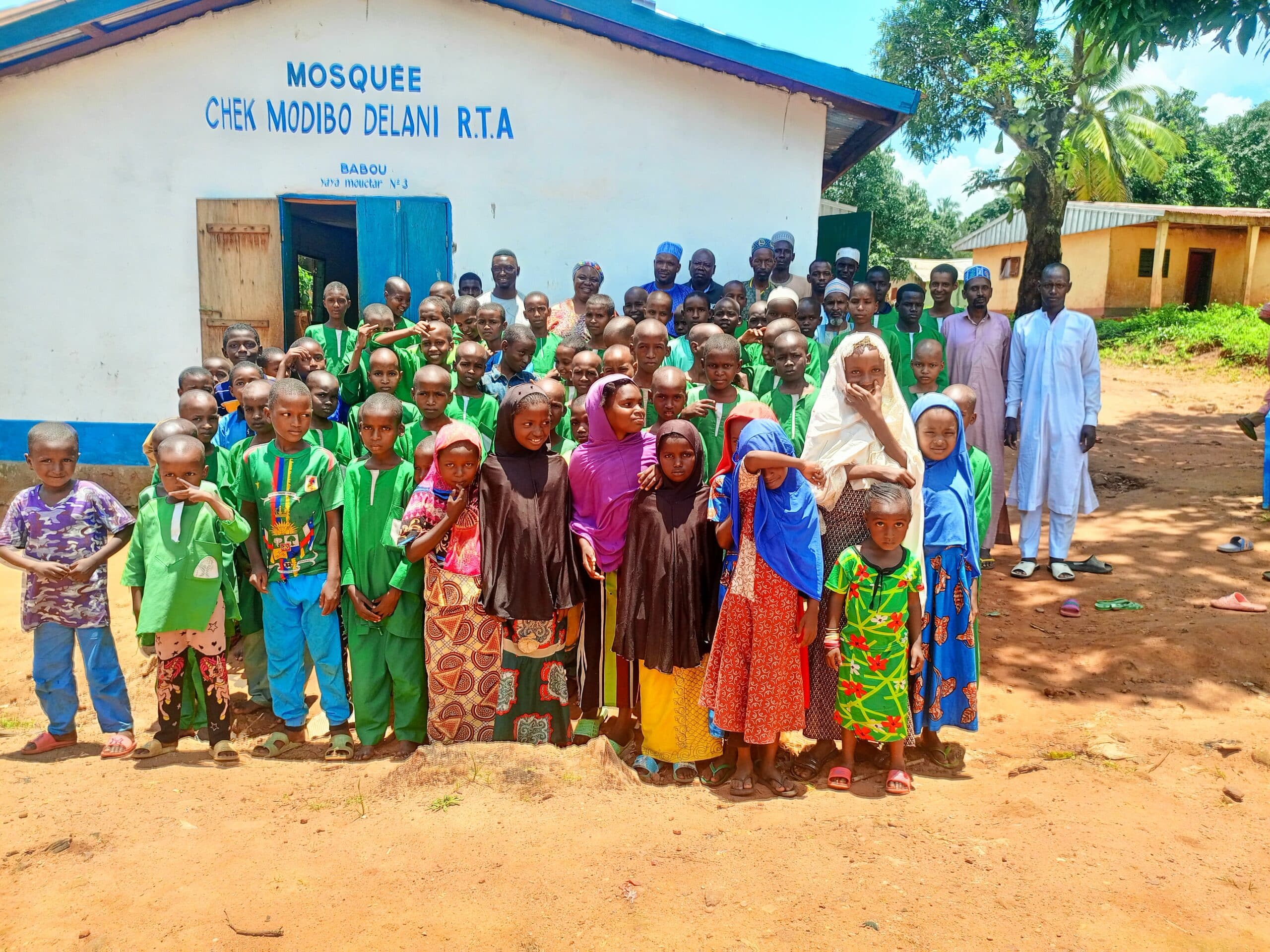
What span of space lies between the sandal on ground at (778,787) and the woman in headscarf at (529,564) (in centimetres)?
83

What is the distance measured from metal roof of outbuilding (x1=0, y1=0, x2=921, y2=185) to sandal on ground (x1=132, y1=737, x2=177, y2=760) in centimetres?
553

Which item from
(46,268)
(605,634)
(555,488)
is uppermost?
(46,268)

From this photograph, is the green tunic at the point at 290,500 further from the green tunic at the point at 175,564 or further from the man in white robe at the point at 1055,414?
the man in white robe at the point at 1055,414

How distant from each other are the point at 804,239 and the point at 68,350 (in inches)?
238

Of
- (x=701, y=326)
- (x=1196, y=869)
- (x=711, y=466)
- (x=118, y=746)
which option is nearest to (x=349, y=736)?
(x=118, y=746)

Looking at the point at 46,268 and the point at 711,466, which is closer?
the point at 711,466

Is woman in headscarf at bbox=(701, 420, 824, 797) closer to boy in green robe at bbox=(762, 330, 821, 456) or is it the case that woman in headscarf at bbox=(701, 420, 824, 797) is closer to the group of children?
the group of children

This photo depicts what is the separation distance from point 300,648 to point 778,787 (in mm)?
2031

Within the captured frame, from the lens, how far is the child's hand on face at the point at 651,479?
3281mm

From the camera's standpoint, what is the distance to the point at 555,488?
3.45 meters

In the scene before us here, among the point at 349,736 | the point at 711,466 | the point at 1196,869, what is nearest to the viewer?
the point at 1196,869

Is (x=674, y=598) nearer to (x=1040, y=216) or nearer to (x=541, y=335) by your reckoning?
(x=541, y=335)

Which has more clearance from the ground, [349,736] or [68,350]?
[68,350]

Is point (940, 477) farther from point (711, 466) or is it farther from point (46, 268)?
point (46, 268)
